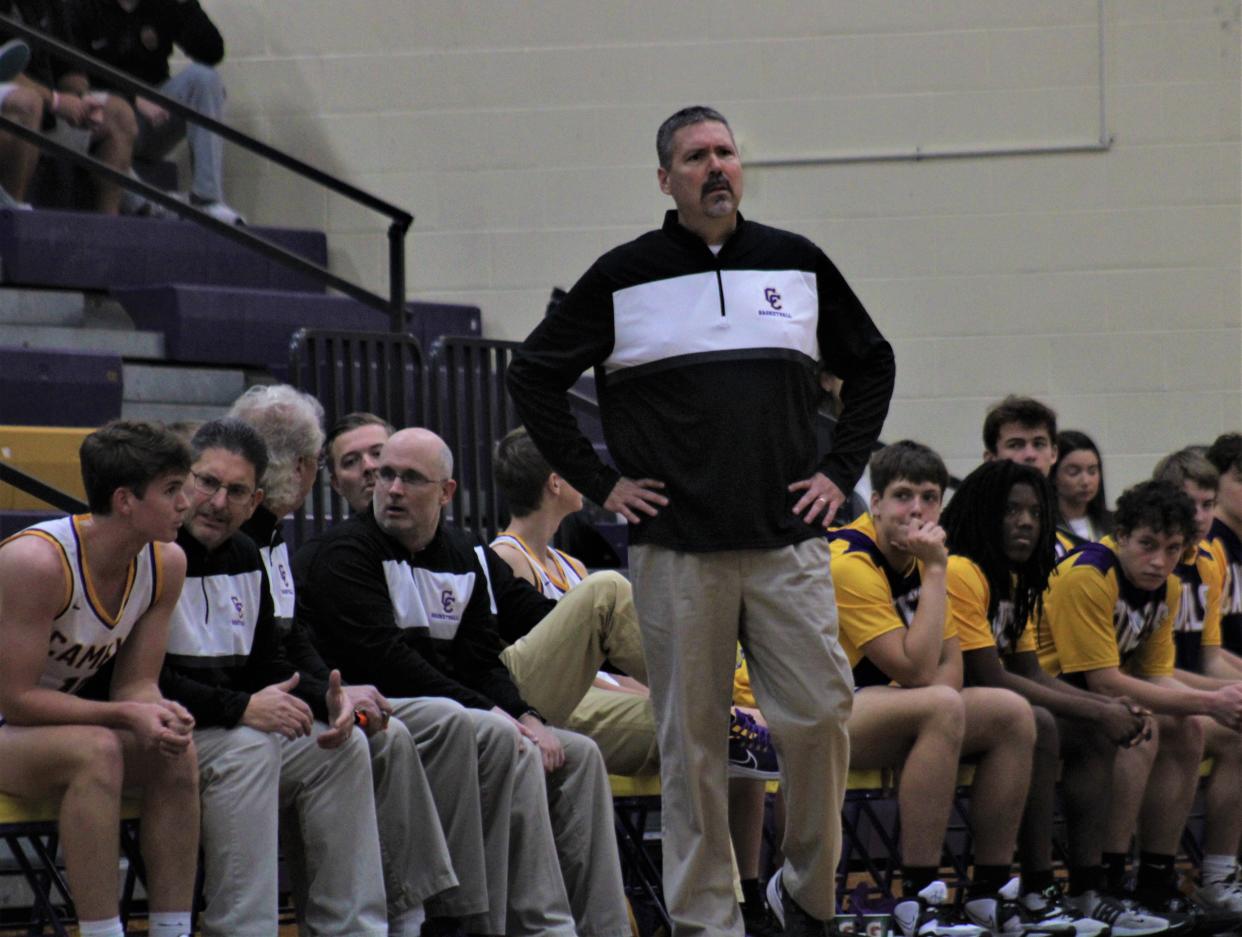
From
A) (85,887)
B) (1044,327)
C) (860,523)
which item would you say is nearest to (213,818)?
(85,887)

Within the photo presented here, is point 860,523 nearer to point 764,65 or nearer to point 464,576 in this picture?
point 464,576

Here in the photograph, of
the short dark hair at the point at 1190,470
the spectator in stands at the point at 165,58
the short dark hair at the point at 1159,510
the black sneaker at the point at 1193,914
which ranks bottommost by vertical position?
the black sneaker at the point at 1193,914

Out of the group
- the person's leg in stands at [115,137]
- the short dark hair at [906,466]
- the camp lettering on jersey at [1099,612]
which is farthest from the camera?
the person's leg in stands at [115,137]

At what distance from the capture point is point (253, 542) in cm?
391

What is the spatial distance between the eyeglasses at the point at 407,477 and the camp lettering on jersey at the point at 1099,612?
1627mm

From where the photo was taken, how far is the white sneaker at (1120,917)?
4449mm

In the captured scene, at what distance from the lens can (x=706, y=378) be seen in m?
3.43

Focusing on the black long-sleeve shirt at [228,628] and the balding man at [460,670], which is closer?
the black long-sleeve shirt at [228,628]

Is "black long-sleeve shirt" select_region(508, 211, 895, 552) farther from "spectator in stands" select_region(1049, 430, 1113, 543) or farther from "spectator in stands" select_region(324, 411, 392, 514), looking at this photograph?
"spectator in stands" select_region(1049, 430, 1113, 543)

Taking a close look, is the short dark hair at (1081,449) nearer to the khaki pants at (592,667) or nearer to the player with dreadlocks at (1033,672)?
the player with dreadlocks at (1033,672)

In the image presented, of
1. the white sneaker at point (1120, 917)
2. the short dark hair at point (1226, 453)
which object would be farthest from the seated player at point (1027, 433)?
the white sneaker at point (1120, 917)

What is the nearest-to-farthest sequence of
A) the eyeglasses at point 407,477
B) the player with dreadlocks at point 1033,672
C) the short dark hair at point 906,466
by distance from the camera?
the eyeglasses at point 407,477 < the short dark hair at point 906,466 < the player with dreadlocks at point 1033,672

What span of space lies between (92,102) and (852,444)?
4226 millimetres

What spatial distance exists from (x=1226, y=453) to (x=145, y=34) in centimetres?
418
